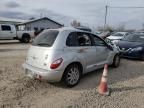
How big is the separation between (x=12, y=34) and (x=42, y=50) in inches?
629

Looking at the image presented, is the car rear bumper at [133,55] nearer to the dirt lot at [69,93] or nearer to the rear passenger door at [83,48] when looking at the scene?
the dirt lot at [69,93]

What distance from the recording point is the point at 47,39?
5621mm

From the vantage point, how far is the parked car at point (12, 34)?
19.9 meters

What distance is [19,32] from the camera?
21.1 meters

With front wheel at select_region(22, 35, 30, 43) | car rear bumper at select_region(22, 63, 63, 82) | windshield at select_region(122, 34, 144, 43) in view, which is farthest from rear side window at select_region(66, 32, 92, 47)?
front wheel at select_region(22, 35, 30, 43)

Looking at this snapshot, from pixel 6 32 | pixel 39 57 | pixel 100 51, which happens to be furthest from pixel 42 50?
pixel 6 32

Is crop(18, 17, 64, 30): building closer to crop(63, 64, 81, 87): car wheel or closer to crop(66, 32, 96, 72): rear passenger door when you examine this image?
crop(66, 32, 96, 72): rear passenger door

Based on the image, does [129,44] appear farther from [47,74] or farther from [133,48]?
[47,74]

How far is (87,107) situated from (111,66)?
4.16 metres

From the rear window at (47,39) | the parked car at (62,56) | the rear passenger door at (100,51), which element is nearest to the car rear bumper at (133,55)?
the rear passenger door at (100,51)

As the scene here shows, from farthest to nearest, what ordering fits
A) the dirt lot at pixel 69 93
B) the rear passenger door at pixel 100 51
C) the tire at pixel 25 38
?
the tire at pixel 25 38, the rear passenger door at pixel 100 51, the dirt lot at pixel 69 93

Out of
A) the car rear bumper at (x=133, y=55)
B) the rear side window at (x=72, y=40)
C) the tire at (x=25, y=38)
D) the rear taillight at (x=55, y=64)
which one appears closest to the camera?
the rear taillight at (x=55, y=64)

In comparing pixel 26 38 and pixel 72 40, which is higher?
pixel 72 40

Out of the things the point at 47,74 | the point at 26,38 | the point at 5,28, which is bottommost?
the point at 26,38
